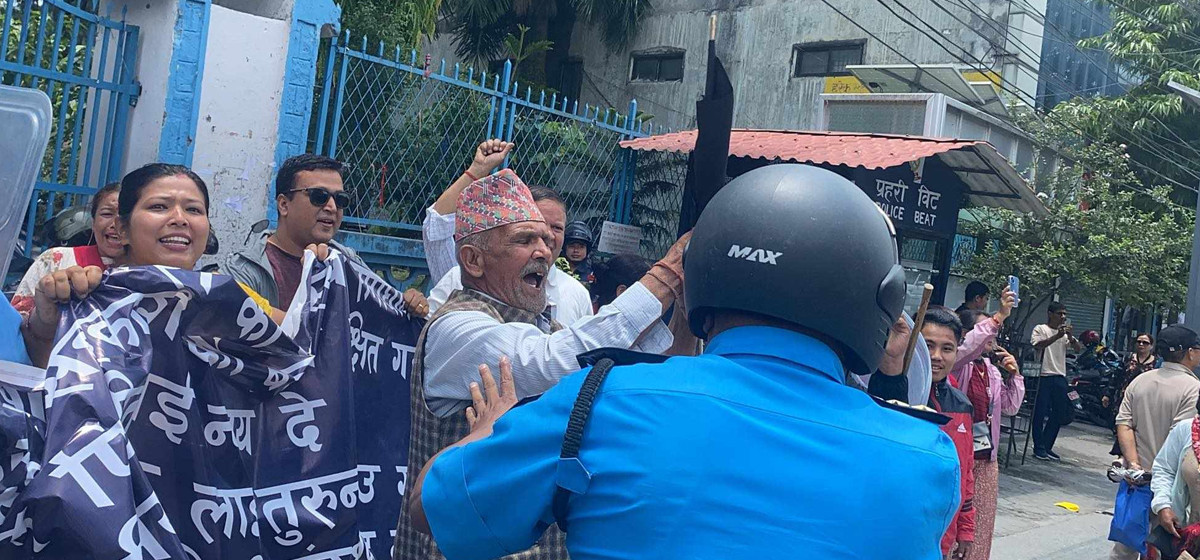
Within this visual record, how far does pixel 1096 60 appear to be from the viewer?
18531 millimetres

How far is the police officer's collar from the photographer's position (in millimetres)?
1479

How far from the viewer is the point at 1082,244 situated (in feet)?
36.0

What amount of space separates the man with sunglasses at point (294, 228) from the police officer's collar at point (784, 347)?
2480mm

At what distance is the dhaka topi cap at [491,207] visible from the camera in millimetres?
2572

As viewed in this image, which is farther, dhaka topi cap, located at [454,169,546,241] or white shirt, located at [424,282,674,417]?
dhaka topi cap, located at [454,169,546,241]

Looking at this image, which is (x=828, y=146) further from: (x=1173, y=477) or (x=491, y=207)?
(x=491, y=207)

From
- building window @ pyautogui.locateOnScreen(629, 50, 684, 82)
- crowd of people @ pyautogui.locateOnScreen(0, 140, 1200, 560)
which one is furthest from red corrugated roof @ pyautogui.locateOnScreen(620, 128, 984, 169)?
building window @ pyautogui.locateOnScreen(629, 50, 684, 82)

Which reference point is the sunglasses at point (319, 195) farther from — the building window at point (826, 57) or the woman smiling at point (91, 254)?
the building window at point (826, 57)

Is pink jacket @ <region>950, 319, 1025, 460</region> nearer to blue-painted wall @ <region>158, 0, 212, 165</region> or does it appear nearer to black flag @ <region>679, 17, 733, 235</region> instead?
black flag @ <region>679, 17, 733, 235</region>

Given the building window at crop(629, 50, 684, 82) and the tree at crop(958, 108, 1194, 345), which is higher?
the building window at crop(629, 50, 684, 82)

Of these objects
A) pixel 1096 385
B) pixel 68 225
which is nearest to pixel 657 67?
pixel 1096 385

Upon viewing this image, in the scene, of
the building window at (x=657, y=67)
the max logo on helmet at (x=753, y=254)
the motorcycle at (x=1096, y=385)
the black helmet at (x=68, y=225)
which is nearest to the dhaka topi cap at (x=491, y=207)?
the max logo on helmet at (x=753, y=254)

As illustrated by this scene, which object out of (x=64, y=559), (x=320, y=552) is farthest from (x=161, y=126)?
(x=64, y=559)

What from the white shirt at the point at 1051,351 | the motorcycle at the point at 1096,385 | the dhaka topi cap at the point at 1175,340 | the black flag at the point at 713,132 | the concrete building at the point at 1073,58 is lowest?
the motorcycle at the point at 1096,385
